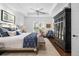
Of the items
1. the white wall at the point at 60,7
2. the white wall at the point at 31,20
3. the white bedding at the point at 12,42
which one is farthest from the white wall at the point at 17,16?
the white wall at the point at 60,7

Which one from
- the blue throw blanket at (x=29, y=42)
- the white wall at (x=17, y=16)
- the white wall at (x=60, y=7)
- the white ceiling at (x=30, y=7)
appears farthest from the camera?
the white ceiling at (x=30, y=7)

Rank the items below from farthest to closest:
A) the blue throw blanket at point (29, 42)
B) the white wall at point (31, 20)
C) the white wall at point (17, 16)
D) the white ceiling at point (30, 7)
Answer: the white ceiling at point (30, 7) < the white wall at point (31, 20) < the white wall at point (17, 16) < the blue throw blanket at point (29, 42)

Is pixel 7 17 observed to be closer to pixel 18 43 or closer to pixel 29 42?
pixel 18 43

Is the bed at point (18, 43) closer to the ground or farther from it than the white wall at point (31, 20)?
closer to the ground

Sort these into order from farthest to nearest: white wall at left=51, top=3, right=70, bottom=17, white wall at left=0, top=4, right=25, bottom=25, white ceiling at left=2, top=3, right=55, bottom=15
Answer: white ceiling at left=2, top=3, right=55, bottom=15, white wall at left=0, top=4, right=25, bottom=25, white wall at left=51, top=3, right=70, bottom=17

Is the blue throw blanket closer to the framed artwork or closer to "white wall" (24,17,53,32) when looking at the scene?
the framed artwork

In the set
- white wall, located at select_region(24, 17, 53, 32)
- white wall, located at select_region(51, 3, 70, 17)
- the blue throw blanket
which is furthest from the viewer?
white wall, located at select_region(24, 17, 53, 32)

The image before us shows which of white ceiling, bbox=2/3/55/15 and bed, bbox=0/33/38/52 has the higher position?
white ceiling, bbox=2/3/55/15

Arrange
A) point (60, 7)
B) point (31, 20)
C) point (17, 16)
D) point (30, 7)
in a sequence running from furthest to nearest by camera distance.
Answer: point (30, 7) → point (31, 20) → point (60, 7) → point (17, 16)

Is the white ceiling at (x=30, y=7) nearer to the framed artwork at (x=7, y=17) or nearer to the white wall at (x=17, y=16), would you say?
the white wall at (x=17, y=16)

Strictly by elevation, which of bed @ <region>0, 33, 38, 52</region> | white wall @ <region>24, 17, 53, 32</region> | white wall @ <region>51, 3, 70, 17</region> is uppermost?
white wall @ <region>51, 3, 70, 17</region>

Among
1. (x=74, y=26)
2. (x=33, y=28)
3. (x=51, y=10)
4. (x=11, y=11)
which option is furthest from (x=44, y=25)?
(x=74, y=26)

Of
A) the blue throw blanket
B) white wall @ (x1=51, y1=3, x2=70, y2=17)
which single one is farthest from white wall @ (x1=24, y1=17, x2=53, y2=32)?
the blue throw blanket

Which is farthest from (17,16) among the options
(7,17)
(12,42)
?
(12,42)
